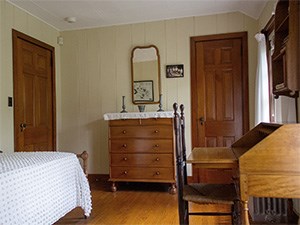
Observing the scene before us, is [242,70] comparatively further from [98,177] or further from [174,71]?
[98,177]

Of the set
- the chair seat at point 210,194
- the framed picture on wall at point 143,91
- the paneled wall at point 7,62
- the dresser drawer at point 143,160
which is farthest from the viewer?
the framed picture on wall at point 143,91

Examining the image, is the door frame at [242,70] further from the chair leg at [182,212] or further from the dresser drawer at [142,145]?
the chair leg at [182,212]

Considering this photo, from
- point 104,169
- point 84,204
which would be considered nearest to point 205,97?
point 104,169

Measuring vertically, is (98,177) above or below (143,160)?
below

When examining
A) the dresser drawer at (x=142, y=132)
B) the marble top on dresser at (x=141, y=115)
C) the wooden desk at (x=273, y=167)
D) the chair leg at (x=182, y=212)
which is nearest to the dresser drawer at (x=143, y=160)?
the dresser drawer at (x=142, y=132)

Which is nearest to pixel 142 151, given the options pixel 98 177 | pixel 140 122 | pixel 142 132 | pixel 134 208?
pixel 142 132

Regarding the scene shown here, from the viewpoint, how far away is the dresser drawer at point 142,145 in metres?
3.59

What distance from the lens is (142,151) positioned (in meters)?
3.68

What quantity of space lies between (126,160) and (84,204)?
1143mm

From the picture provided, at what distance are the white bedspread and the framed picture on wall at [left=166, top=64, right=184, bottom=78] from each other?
6.69 feet

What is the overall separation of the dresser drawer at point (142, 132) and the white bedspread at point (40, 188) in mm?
1179

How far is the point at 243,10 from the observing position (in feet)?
12.3

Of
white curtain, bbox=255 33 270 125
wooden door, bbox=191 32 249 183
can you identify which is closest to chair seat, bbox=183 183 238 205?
white curtain, bbox=255 33 270 125

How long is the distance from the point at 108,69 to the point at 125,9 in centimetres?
100
